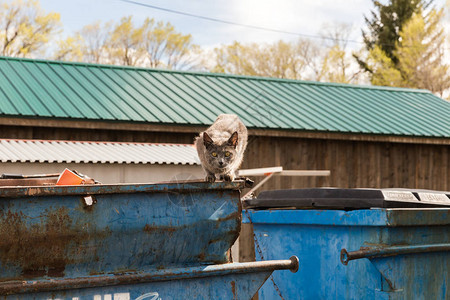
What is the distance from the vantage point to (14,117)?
1245cm

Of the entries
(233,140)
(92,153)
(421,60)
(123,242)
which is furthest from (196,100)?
(421,60)

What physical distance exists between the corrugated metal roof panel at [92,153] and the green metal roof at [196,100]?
1111mm

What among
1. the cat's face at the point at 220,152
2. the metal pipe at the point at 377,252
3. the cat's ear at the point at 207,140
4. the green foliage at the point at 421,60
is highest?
the green foliage at the point at 421,60

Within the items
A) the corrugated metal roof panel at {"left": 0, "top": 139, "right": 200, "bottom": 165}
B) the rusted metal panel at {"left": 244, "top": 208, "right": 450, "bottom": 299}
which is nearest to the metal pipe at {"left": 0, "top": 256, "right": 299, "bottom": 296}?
the rusted metal panel at {"left": 244, "top": 208, "right": 450, "bottom": 299}

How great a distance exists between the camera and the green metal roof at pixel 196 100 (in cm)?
1369

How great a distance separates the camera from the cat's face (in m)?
5.84

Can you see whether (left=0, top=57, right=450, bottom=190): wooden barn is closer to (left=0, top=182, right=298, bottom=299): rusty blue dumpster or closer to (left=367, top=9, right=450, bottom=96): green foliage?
(left=0, top=182, right=298, bottom=299): rusty blue dumpster

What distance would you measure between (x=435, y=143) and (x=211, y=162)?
13118mm

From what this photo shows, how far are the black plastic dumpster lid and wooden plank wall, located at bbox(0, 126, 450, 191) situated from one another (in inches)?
321

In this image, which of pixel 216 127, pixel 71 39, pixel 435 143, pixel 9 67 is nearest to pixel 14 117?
pixel 9 67

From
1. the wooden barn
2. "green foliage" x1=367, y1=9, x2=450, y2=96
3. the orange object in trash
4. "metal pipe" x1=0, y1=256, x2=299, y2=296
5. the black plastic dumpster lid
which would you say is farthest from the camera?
"green foliage" x1=367, y1=9, x2=450, y2=96

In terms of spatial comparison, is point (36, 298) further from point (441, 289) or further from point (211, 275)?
point (441, 289)

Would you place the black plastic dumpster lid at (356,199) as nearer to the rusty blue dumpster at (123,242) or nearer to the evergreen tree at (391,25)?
the rusty blue dumpster at (123,242)

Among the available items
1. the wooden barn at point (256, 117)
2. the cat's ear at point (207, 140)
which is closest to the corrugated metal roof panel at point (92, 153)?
the wooden barn at point (256, 117)
